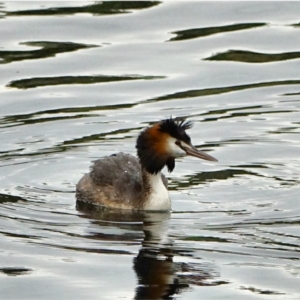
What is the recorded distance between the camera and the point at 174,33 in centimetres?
1994

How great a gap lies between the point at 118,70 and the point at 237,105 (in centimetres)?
254

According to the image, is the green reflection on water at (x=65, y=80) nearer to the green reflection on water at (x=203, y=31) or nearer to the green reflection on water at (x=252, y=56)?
the green reflection on water at (x=252, y=56)

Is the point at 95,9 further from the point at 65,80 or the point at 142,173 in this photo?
the point at 142,173

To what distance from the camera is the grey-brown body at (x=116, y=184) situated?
1305cm

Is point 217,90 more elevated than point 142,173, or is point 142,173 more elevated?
point 217,90

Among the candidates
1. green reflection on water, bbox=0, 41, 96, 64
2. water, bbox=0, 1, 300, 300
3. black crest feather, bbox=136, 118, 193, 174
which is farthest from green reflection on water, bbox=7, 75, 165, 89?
black crest feather, bbox=136, 118, 193, 174

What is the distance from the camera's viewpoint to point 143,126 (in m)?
15.4

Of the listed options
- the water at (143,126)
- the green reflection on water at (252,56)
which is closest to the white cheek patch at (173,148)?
the water at (143,126)

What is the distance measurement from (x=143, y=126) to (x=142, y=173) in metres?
2.29

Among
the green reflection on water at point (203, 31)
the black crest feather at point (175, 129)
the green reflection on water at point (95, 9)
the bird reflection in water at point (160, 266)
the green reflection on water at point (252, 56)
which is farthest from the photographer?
the green reflection on water at point (95, 9)

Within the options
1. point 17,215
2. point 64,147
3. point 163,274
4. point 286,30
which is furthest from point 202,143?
point 286,30

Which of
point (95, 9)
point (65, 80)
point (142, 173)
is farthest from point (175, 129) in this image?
point (95, 9)

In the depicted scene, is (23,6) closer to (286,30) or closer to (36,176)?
(286,30)

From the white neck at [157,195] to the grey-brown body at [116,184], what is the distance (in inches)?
1.4
